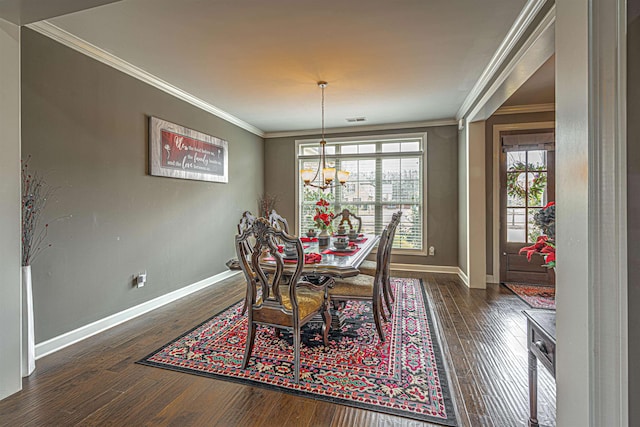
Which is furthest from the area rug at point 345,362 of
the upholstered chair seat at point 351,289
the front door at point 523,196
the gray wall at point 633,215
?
the front door at point 523,196

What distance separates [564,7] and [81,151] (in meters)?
3.46

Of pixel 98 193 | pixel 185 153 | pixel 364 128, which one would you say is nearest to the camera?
pixel 98 193

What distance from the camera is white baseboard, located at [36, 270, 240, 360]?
2578 mm

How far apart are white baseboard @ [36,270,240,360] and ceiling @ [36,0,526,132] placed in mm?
2574

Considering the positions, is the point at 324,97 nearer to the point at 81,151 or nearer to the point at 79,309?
the point at 81,151

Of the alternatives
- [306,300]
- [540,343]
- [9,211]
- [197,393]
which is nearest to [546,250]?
[540,343]

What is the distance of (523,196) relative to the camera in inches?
187

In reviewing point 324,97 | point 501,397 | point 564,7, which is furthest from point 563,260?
point 324,97

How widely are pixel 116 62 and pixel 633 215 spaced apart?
398cm

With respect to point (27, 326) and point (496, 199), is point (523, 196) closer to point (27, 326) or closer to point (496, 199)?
point (496, 199)

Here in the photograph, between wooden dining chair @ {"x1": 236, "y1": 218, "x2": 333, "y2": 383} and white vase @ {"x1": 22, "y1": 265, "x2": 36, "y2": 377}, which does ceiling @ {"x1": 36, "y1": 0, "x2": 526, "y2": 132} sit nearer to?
wooden dining chair @ {"x1": 236, "y1": 218, "x2": 333, "y2": 383}

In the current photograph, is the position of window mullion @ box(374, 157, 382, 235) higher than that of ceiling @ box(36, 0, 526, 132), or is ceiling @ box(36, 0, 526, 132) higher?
ceiling @ box(36, 0, 526, 132)

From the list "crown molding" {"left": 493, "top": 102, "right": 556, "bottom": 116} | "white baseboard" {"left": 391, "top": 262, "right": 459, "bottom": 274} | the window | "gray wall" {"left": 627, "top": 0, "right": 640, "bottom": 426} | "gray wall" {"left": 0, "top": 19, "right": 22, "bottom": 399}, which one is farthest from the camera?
the window

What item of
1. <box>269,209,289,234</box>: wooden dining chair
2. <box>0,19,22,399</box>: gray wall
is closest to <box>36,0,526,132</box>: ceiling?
<box>0,19,22,399</box>: gray wall
